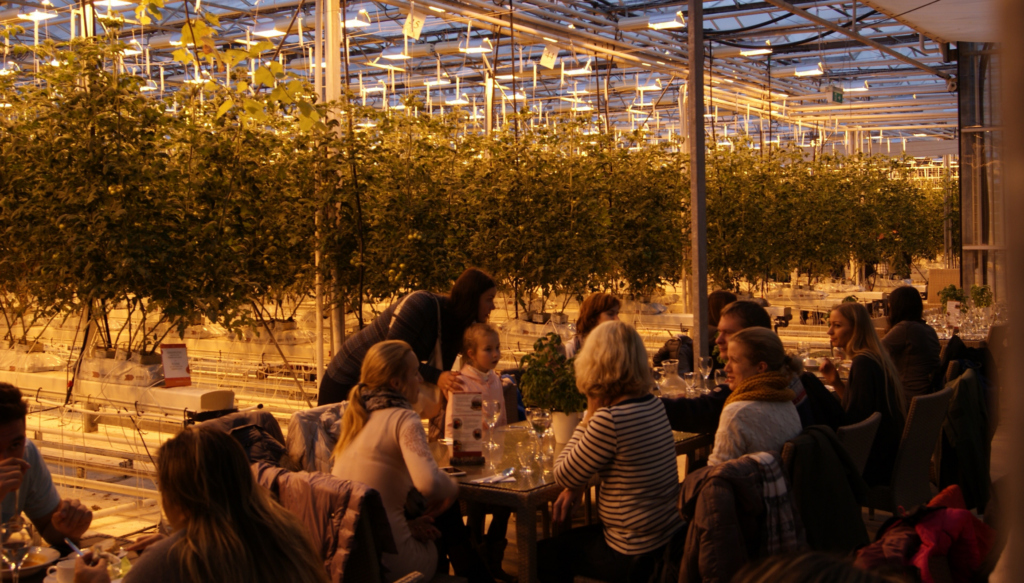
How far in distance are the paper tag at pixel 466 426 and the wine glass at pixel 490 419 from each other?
1.4 inches

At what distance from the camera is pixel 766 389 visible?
2818mm

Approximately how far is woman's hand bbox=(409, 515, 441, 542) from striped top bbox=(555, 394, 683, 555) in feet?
1.42

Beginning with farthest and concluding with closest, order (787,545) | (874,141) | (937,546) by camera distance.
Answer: (874,141) < (787,545) < (937,546)

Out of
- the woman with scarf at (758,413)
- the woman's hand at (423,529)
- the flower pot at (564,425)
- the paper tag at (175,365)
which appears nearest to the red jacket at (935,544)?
the woman with scarf at (758,413)

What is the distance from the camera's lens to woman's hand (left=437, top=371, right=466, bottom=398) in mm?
3484

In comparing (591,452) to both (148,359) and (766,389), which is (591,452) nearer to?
(766,389)

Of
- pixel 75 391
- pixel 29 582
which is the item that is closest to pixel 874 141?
pixel 75 391

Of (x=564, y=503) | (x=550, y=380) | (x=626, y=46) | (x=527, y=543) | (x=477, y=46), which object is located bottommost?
(x=527, y=543)

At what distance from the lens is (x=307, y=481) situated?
7.77 ft

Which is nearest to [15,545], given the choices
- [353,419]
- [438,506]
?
[353,419]

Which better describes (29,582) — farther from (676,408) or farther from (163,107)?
(163,107)

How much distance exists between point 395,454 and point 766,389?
119 cm

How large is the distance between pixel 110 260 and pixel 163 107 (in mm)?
938

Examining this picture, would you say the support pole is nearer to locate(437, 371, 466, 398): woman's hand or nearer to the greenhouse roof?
locate(437, 371, 466, 398): woman's hand
